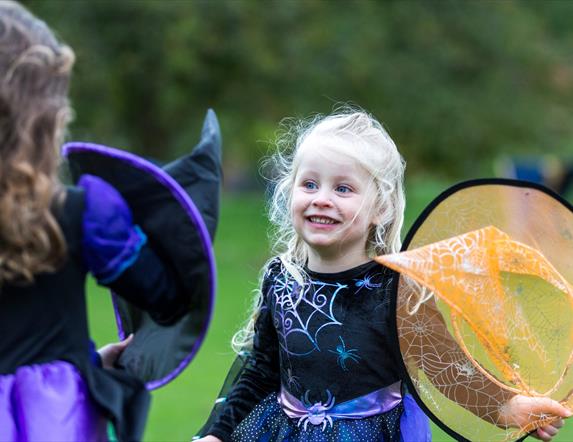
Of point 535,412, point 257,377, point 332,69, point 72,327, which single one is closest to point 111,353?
point 72,327

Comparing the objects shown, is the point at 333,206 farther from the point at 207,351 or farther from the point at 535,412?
the point at 207,351

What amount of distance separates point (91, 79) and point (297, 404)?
14.1 metres

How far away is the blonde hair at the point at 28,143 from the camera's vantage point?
2564mm

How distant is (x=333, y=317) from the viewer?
11.5 feet

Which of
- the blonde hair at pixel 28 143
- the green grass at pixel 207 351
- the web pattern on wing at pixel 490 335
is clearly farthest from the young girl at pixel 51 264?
the green grass at pixel 207 351

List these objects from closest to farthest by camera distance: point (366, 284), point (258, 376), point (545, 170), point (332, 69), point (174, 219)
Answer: point (174, 219) < point (366, 284) < point (258, 376) < point (332, 69) < point (545, 170)

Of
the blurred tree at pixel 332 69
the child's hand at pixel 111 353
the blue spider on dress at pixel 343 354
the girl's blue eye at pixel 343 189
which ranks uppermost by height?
the girl's blue eye at pixel 343 189

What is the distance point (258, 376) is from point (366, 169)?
785 mm

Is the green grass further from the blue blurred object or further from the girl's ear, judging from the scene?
the blue blurred object

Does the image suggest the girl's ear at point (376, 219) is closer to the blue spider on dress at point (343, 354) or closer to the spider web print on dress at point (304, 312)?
the spider web print on dress at point (304, 312)

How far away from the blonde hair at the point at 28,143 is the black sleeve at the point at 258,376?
Result: 3.86 ft

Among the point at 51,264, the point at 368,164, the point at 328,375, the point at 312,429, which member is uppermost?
the point at 368,164

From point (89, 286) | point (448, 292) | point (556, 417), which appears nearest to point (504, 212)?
point (448, 292)

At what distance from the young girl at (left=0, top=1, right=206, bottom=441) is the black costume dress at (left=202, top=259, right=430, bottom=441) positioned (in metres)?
0.78
